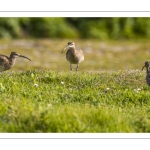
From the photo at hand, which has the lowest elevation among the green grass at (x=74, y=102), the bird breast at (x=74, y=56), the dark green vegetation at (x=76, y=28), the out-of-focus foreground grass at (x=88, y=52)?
the green grass at (x=74, y=102)

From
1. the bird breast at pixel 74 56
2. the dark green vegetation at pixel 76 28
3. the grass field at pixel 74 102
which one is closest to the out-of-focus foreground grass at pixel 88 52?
the dark green vegetation at pixel 76 28

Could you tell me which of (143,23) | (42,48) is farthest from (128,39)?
(42,48)

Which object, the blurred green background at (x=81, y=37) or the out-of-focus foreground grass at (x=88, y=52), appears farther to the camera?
the blurred green background at (x=81, y=37)

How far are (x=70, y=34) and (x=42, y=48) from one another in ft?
11.7

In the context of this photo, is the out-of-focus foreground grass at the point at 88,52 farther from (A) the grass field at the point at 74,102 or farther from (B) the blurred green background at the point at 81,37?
(A) the grass field at the point at 74,102

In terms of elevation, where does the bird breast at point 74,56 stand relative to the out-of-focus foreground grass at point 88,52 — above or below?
below

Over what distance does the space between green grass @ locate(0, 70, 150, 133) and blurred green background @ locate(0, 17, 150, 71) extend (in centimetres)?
1287

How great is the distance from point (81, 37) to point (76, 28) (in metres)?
0.78

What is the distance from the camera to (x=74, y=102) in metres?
10.6

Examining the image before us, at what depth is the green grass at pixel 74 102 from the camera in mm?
9328

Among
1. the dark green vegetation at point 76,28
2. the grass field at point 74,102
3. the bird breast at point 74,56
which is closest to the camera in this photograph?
the grass field at point 74,102

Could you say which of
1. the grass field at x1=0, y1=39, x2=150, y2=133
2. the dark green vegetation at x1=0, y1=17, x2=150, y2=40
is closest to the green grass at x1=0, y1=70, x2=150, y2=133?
the grass field at x1=0, y1=39, x2=150, y2=133

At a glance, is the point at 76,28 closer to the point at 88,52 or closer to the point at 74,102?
the point at 88,52

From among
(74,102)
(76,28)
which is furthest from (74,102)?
(76,28)
